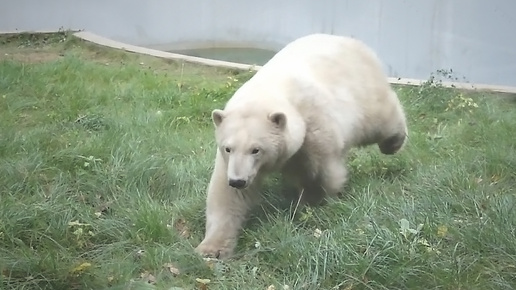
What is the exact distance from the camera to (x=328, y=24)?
34.2ft

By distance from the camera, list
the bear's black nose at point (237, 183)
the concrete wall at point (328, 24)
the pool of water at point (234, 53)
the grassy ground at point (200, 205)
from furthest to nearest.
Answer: the pool of water at point (234, 53), the concrete wall at point (328, 24), the bear's black nose at point (237, 183), the grassy ground at point (200, 205)

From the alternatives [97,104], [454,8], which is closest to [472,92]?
[454,8]

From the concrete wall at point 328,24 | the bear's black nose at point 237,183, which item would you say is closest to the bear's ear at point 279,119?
the bear's black nose at point 237,183

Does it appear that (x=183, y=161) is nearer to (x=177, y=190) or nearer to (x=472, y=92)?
(x=177, y=190)

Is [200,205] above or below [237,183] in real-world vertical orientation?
below

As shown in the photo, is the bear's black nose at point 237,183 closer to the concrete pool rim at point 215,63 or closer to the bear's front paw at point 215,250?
the bear's front paw at point 215,250

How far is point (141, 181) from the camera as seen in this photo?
4590 mm

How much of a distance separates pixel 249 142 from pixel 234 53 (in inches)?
302

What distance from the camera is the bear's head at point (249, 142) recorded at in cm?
382

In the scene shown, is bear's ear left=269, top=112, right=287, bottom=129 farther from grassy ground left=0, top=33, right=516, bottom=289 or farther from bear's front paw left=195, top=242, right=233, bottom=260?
bear's front paw left=195, top=242, right=233, bottom=260

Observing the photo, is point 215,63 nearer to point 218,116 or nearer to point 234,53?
point 234,53

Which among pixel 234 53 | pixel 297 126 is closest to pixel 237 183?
pixel 297 126

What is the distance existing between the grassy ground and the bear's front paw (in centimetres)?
8

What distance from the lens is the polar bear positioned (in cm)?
395
